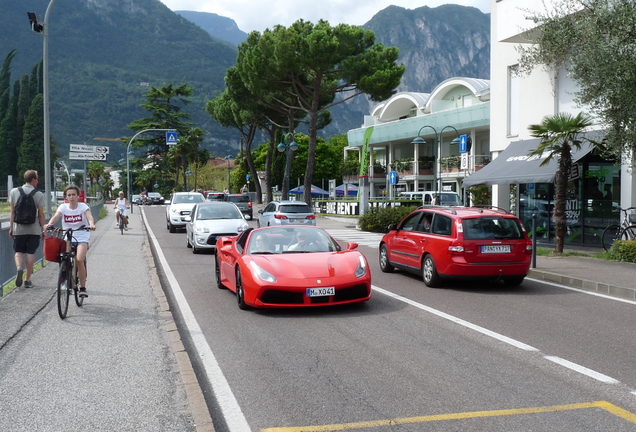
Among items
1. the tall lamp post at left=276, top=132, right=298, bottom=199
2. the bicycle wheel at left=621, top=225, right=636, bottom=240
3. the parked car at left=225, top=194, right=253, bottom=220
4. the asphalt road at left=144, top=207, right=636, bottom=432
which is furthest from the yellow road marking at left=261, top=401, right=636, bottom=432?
the parked car at left=225, top=194, right=253, bottom=220

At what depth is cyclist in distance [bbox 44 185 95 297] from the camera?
8992 mm

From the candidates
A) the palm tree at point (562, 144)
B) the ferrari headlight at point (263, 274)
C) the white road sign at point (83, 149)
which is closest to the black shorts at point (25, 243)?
the ferrari headlight at point (263, 274)

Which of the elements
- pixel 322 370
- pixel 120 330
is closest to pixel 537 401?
pixel 322 370

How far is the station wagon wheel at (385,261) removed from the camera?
546 inches

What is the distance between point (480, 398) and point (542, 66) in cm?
1753

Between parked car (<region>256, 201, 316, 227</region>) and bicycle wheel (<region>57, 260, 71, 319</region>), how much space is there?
17.0m

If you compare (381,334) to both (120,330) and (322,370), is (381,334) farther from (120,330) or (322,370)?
(120,330)

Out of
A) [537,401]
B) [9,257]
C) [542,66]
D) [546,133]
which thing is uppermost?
[542,66]

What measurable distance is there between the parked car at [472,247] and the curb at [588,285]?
112 cm

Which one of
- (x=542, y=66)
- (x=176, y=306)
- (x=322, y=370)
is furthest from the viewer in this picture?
(x=542, y=66)

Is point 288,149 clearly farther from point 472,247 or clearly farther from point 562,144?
point 472,247

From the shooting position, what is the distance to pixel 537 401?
501 cm

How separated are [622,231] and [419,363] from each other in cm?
1292

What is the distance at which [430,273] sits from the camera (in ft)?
38.6
